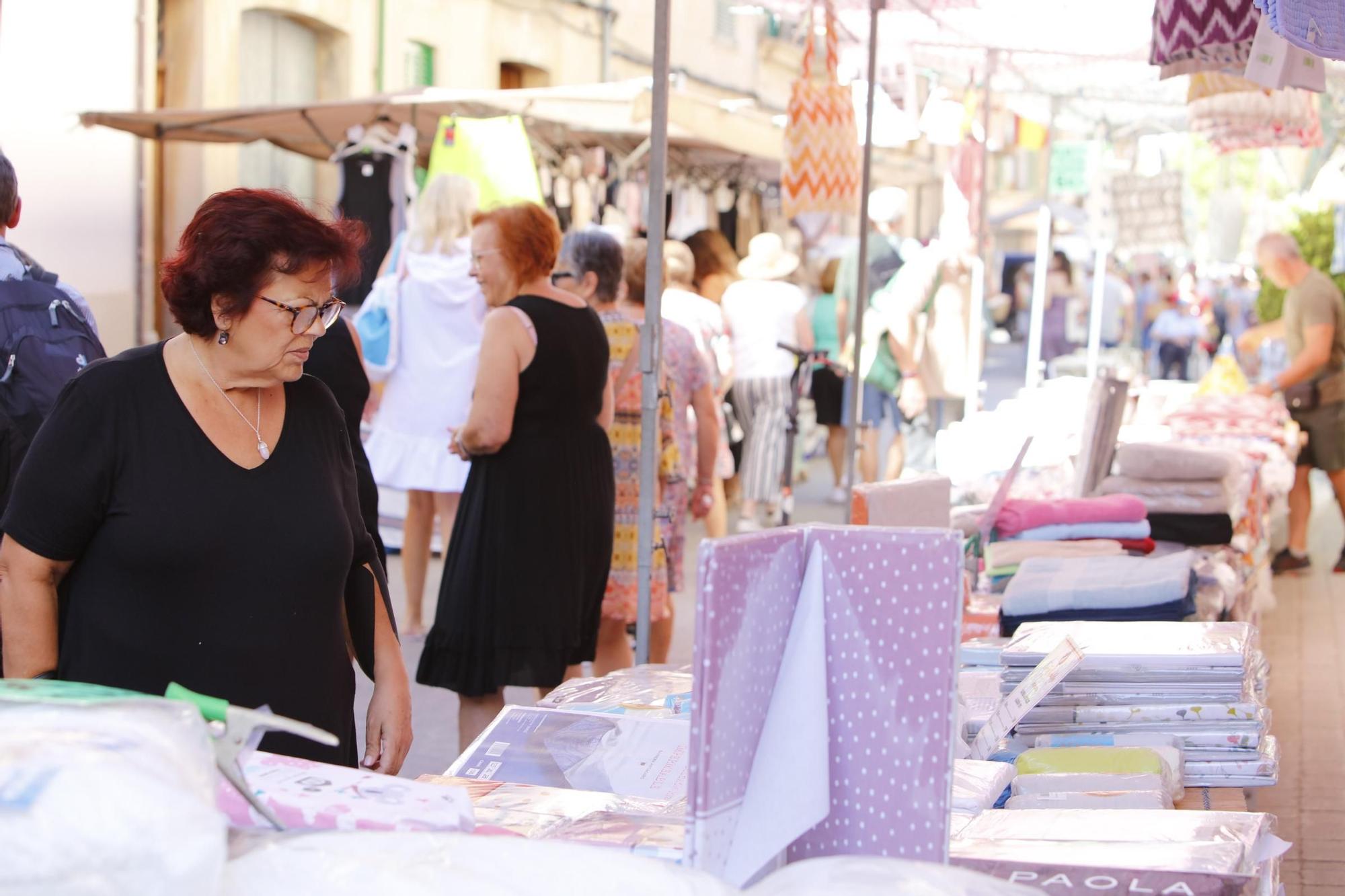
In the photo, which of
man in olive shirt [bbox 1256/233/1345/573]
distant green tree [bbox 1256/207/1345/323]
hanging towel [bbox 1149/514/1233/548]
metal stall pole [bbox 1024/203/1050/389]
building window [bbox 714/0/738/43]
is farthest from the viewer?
building window [bbox 714/0/738/43]

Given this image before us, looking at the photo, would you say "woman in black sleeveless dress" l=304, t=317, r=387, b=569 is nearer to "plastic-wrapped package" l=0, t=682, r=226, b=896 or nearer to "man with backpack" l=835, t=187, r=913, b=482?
"plastic-wrapped package" l=0, t=682, r=226, b=896

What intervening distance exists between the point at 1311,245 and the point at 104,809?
13.8 metres

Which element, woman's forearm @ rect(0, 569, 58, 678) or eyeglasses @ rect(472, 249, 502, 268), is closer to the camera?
woman's forearm @ rect(0, 569, 58, 678)

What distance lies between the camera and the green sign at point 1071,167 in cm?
1178

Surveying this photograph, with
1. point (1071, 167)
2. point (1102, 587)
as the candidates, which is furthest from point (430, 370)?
point (1071, 167)

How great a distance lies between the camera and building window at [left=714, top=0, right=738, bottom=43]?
1692cm

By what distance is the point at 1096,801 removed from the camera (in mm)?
1983

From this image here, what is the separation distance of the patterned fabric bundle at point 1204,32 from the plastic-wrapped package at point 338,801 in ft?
11.5

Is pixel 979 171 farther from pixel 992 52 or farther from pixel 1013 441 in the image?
pixel 1013 441

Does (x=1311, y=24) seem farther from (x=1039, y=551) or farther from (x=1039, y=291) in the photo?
(x=1039, y=291)

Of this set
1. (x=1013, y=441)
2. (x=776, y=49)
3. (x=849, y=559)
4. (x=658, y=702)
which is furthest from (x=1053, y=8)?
(x=776, y=49)

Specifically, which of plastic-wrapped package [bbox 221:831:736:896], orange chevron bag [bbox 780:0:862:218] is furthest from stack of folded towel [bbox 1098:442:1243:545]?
plastic-wrapped package [bbox 221:831:736:896]

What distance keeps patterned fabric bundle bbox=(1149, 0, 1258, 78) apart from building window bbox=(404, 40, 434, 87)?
7.86 meters

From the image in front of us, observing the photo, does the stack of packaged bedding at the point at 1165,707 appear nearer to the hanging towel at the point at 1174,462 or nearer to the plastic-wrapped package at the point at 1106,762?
the plastic-wrapped package at the point at 1106,762
